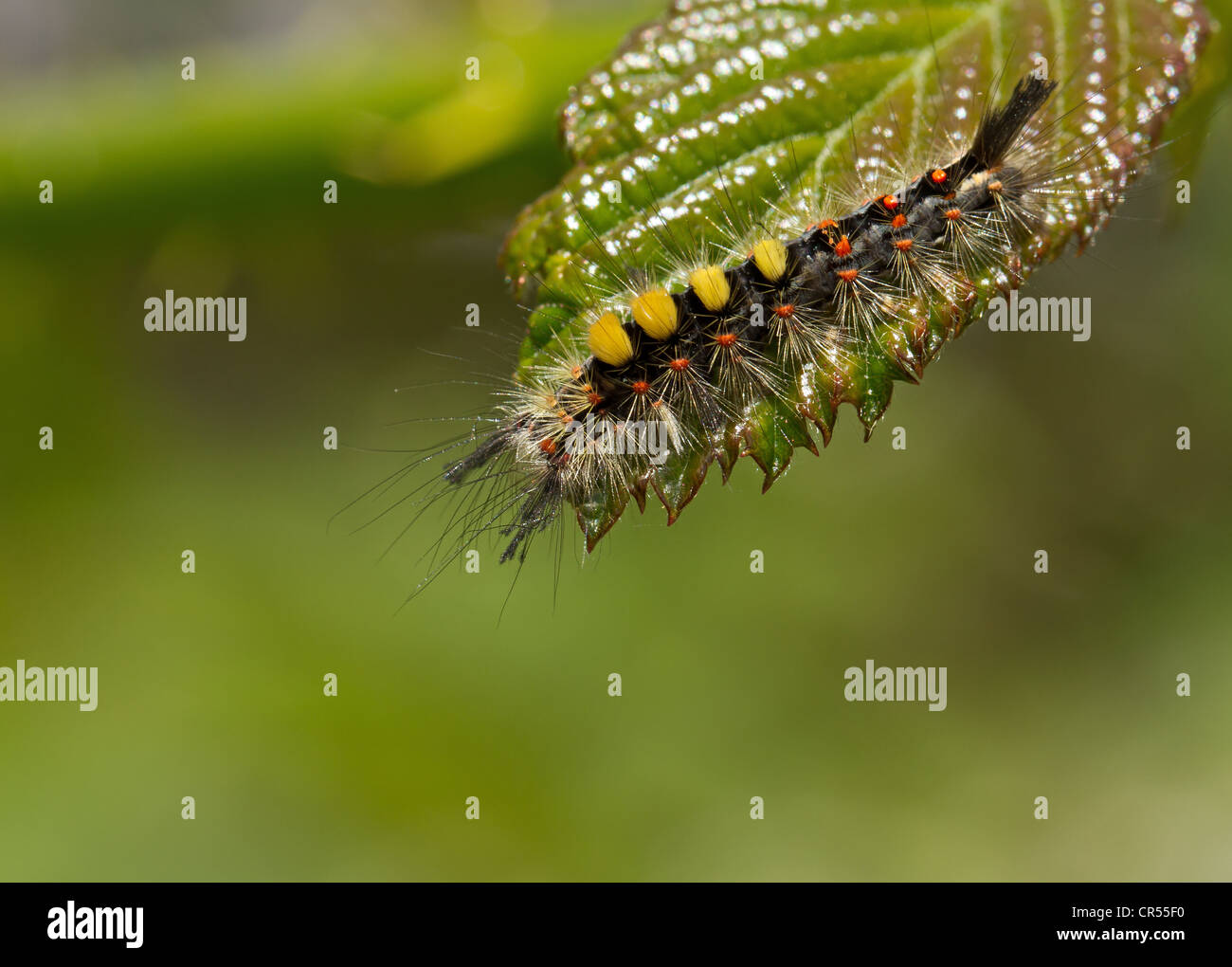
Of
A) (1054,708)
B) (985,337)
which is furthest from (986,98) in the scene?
(1054,708)

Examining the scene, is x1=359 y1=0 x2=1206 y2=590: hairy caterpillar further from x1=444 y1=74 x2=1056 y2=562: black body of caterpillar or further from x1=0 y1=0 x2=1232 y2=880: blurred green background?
x1=0 y1=0 x2=1232 y2=880: blurred green background

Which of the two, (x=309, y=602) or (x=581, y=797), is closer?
(x=581, y=797)

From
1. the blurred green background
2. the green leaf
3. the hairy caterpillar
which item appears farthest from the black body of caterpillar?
the blurred green background

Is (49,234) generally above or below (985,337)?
above

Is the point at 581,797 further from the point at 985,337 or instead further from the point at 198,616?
the point at 985,337

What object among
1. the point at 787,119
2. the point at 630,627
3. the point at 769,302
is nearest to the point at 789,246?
the point at 769,302

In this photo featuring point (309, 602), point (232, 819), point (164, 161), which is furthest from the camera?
point (309, 602)

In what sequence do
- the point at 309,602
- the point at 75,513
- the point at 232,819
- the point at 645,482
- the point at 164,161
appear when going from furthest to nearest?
the point at 75,513
the point at 309,602
the point at 232,819
the point at 164,161
the point at 645,482
